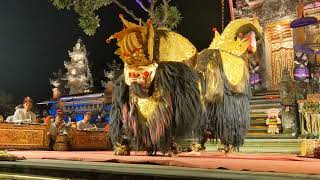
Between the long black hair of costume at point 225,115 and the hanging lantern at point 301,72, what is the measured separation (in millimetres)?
7780

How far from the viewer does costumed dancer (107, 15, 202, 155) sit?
4.90 metres

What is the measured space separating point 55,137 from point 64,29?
19.9 m

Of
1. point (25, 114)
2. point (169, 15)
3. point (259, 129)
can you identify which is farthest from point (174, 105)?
point (169, 15)

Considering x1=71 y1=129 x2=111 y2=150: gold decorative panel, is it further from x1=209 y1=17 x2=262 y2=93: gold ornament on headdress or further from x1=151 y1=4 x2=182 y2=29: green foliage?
x1=151 y1=4 x2=182 y2=29: green foliage

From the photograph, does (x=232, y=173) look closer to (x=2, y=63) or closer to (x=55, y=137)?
(x=55, y=137)

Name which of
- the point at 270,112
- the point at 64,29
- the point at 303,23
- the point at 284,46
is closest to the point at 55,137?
the point at 270,112

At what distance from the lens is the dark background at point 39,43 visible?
→ 2530 centimetres

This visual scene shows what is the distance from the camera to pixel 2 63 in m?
27.3

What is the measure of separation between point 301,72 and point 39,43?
64.2 ft

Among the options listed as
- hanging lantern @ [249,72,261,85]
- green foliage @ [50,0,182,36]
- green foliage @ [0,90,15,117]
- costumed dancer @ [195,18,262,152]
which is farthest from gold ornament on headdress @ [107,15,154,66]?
green foliage @ [0,90,15,117]

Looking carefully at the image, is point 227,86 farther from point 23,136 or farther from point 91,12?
point 91,12

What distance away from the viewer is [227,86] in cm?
594

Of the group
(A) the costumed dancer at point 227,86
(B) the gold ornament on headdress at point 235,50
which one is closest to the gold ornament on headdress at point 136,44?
(A) the costumed dancer at point 227,86

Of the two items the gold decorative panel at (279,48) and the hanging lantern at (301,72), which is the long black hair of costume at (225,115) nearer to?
the hanging lantern at (301,72)
